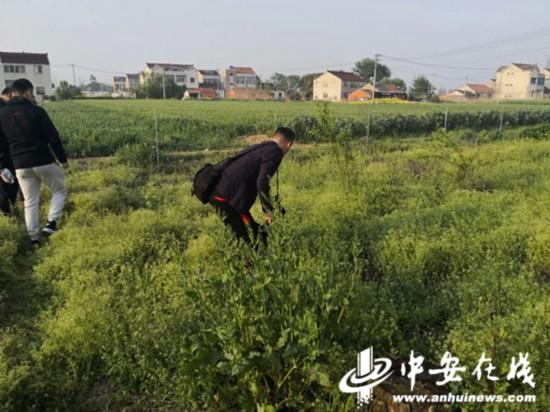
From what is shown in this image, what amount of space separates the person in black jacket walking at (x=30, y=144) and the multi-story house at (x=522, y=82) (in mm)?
83406

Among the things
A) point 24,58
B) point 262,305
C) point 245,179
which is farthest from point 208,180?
point 24,58

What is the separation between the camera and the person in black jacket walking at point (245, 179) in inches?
162

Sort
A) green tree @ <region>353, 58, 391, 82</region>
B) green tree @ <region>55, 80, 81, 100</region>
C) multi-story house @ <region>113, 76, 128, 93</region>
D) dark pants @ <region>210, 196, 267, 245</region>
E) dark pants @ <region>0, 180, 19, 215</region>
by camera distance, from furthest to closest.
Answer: multi-story house @ <region>113, 76, 128, 93</region>
green tree @ <region>353, 58, 391, 82</region>
green tree @ <region>55, 80, 81, 100</region>
dark pants @ <region>0, 180, 19, 215</region>
dark pants @ <region>210, 196, 267, 245</region>

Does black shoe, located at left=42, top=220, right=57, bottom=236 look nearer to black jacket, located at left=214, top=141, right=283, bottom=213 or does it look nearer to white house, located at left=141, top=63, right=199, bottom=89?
black jacket, located at left=214, top=141, right=283, bottom=213

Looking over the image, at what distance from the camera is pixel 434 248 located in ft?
15.4

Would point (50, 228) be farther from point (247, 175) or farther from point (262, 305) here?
point (262, 305)

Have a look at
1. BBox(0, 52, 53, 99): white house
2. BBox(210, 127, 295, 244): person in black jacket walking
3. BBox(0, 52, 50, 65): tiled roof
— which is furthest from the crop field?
BBox(0, 52, 50, 65): tiled roof

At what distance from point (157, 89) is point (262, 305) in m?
66.3

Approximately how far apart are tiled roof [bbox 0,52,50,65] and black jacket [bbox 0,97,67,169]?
63.8 m

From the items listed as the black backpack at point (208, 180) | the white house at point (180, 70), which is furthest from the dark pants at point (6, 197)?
the white house at point (180, 70)

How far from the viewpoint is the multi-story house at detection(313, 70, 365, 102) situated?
253ft

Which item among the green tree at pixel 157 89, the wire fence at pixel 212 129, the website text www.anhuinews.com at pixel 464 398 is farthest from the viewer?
the green tree at pixel 157 89

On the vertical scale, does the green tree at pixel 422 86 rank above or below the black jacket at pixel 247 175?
above

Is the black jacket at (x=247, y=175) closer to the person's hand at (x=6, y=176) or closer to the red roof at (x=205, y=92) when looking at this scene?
the person's hand at (x=6, y=176)
